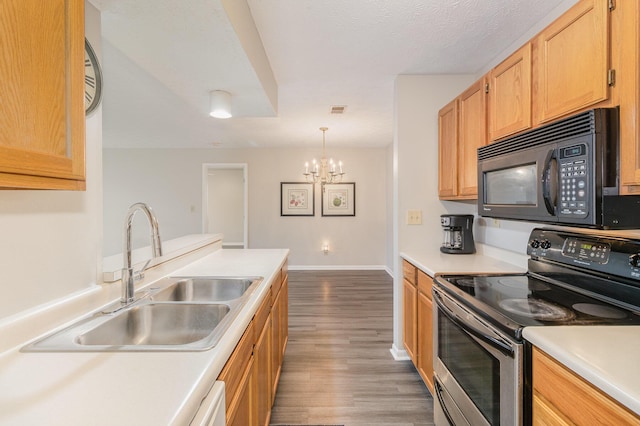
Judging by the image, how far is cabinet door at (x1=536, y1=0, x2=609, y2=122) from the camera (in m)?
1.11

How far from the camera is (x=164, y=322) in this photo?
1281 millimetres

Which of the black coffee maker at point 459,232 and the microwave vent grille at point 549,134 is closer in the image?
the microwave vent grille at point 549,134

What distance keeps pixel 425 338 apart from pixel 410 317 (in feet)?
1.03

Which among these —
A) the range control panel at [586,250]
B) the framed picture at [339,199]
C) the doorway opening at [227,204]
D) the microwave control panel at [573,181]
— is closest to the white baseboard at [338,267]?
the framed picture at [339,199]

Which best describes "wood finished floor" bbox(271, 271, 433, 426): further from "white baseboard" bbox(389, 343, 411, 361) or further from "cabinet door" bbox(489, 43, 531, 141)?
"cabinet door" bbox(489, 43, 531, 141)

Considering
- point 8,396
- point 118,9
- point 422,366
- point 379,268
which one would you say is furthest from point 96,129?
point 379,268

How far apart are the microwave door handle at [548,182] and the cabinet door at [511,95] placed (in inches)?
13.4

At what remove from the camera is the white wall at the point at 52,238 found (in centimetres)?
91

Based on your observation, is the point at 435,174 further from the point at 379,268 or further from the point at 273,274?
the point at 379,268

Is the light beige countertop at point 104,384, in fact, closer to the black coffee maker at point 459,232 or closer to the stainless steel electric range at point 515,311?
the stainless steel electric range at point 515,311

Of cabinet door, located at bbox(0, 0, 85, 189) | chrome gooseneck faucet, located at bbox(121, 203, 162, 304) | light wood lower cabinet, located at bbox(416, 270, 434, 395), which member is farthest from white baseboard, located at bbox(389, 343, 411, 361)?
cabinet door, located at bbox(0, 0, 85, 189)

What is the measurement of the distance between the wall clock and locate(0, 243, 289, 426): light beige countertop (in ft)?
2.65

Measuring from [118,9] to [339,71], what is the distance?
5.47ft

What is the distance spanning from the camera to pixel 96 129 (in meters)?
1.28
